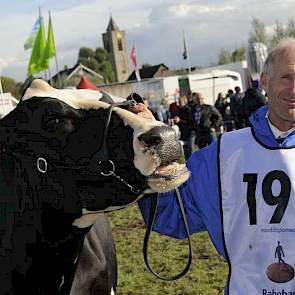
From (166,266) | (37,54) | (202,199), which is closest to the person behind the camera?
(202,199)

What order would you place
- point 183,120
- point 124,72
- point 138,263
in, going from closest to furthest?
point 138,263
point 183,120
point 124,72

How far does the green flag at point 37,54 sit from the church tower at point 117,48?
321ft

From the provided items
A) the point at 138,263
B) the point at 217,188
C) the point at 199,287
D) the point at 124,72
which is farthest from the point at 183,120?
the point at 124,72

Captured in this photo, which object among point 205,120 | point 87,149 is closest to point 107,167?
point 87,149

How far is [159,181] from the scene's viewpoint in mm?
2230

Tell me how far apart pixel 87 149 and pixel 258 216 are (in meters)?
0.85

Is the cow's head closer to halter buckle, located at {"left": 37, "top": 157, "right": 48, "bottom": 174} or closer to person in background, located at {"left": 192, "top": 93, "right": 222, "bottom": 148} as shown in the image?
halter buckle, located at {"left": 37, "top": 157, "right": 48, "bottom": 174}

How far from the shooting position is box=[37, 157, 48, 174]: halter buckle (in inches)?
98.6

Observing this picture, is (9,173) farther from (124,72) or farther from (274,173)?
(124,72)

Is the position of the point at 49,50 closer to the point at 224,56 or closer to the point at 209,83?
the point at 209,83

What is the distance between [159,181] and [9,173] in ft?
2.53

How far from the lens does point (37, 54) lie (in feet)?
55.7

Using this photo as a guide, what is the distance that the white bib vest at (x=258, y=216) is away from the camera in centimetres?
261

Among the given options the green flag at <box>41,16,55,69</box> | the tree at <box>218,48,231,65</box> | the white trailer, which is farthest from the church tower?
the green flag at <box>41,16,55,69</box>
